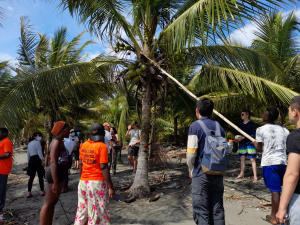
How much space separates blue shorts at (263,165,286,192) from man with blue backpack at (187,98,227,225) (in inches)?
54.0

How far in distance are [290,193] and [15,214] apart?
5.21 m

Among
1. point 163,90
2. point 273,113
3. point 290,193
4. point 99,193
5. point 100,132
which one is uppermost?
point 163,90

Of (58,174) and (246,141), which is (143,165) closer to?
(58,174)

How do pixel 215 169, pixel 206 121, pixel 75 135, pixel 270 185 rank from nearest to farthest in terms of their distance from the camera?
1. pixel 215 169
2. pixel 206 121
3. pixel 270 185
4. pixel 75 135

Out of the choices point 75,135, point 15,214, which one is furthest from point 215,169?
point 75,135

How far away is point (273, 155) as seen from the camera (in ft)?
12.3

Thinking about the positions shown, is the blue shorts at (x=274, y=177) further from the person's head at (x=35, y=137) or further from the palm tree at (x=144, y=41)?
the person's head at (x=35, y=137)

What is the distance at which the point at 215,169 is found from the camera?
2.68 metres

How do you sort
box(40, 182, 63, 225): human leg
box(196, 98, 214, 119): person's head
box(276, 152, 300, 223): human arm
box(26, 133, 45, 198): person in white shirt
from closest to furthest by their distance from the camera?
box(276, 152, 300, 223): human arm → box(196, 98, 214, 119): person's head → box(40, 182, 63, 225): human leg → box(26, 133, 45, 198): person in white shirt

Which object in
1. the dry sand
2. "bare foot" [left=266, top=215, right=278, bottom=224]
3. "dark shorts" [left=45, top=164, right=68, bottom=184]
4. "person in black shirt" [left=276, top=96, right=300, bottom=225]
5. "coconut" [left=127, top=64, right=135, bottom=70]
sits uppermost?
"coconut" [left=127, top=64, right=135, bottom=70]

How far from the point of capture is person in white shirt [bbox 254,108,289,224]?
3691 mm

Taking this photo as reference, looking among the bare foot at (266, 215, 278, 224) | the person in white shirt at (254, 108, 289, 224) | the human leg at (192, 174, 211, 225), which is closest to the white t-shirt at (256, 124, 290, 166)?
the person in white shirt at (254, 108, 289, 224)

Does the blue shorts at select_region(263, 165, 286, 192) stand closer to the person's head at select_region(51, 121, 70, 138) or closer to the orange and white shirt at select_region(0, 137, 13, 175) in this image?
the person's head at select_region(51, 121, 70, 138)

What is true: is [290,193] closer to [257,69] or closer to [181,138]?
[257,69]
